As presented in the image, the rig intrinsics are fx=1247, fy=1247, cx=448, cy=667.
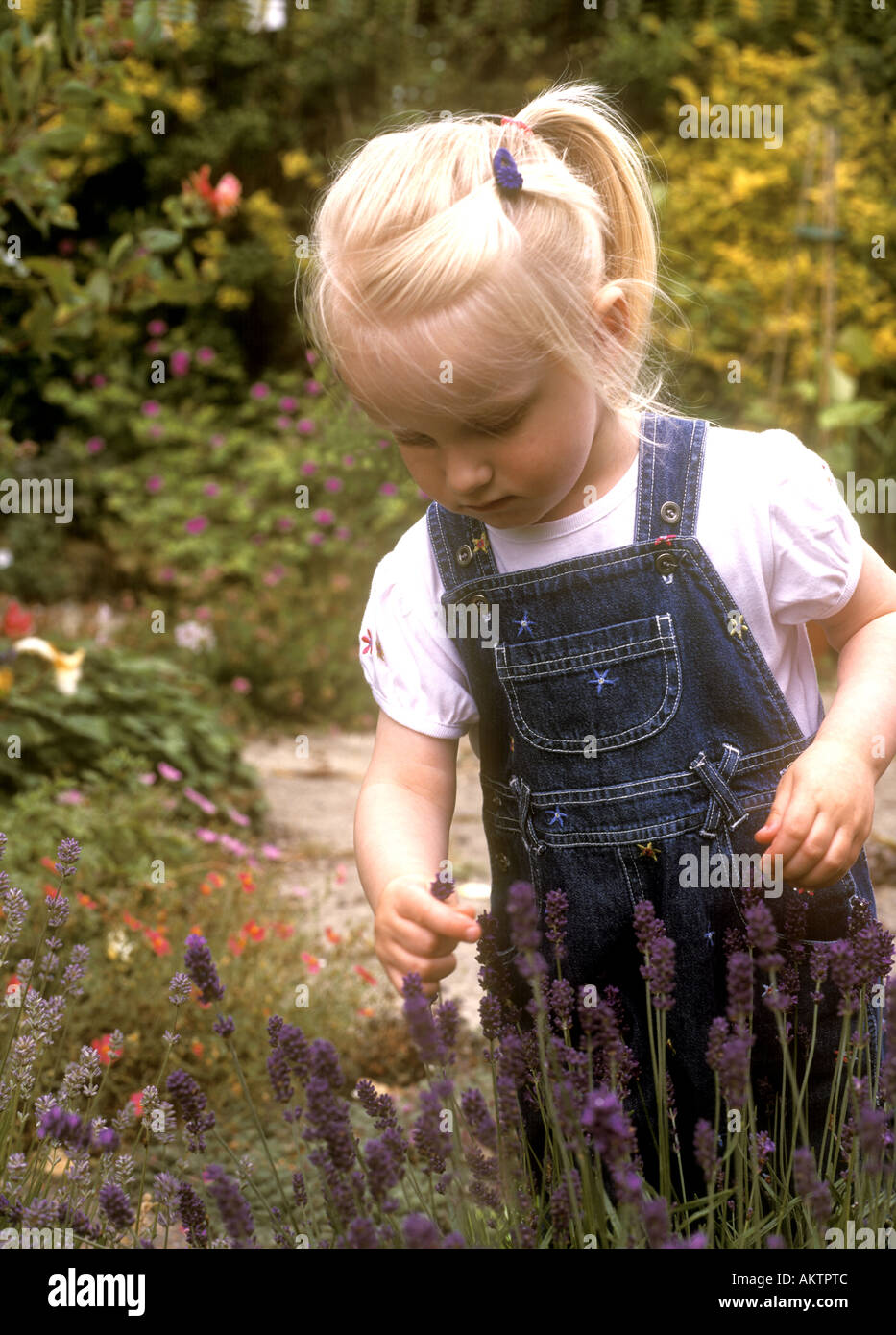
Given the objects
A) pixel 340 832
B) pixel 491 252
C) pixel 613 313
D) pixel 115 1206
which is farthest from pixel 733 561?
pixel 340 832

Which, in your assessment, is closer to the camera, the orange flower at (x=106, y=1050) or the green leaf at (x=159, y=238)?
the orange flower at (x=106, y=1050)

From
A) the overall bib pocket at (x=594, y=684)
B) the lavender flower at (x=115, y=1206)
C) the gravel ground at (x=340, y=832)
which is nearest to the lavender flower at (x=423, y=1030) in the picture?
the lavender flower at (x=115, y=1206)

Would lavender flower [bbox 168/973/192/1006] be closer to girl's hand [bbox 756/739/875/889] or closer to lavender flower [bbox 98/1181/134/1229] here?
lavender flower [bbox 98/1181/134/1229]

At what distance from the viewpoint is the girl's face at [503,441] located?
1.38 m

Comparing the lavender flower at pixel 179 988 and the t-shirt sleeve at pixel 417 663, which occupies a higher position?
the t-shirt sleeve at pixel 417 663

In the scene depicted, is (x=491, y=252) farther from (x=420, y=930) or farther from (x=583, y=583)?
(x=420, y=930)

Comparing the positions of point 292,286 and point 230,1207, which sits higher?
point 292,286

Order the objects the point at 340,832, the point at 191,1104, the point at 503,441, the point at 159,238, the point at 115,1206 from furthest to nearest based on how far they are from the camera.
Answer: the point at 340,832, the point at 159,238, the point at 503,441, the point at 191,1104, the point at 115,1206

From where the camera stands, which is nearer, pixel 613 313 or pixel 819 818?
pixel 819 818

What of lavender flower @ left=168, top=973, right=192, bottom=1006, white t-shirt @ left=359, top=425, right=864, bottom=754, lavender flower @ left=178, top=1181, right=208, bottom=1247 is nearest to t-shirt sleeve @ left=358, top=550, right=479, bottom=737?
white t-shirt @ left=359, top=425, right=864, bottom=754

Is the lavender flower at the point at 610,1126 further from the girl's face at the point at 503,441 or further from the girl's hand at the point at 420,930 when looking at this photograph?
the girl's face at the point at 503,441

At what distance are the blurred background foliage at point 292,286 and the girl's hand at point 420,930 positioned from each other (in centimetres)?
407

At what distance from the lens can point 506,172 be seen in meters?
1.42

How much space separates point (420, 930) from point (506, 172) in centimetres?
85
